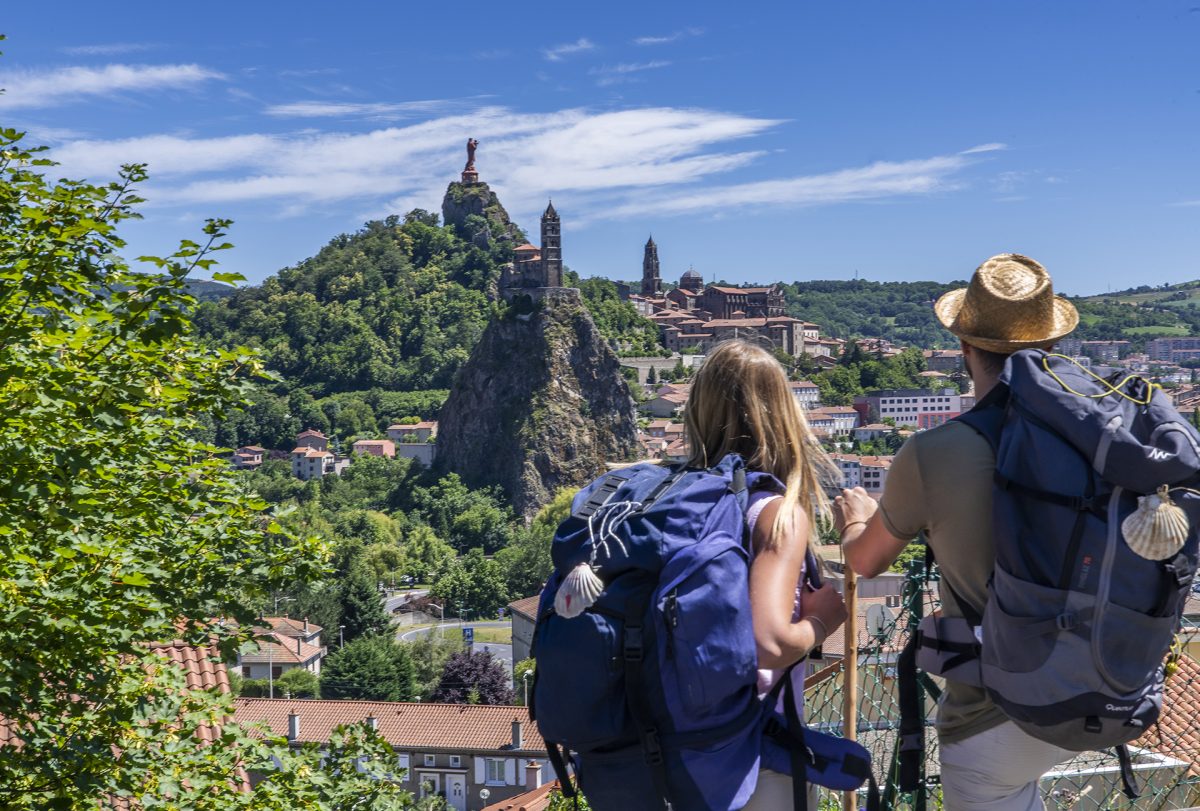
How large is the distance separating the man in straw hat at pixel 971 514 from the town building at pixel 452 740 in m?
24.7

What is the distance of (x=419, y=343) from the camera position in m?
102

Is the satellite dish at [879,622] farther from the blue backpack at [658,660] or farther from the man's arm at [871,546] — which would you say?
the blue backpack at [658,660]

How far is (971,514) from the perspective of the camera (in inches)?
82.0

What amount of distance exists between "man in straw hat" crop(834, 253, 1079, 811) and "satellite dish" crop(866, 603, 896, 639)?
2.01ft

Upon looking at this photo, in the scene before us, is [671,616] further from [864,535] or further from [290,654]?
[290,654]

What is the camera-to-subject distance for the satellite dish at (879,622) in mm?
2902

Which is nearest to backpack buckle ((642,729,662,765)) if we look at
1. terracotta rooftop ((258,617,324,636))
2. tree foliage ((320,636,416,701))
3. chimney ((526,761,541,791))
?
chimney ((526,761,541,791))

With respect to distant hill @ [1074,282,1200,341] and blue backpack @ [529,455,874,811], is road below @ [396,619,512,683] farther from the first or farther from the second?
distant hill @ [1074,282,1200,341]

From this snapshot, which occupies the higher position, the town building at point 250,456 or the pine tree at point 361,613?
the town building at point 250,456

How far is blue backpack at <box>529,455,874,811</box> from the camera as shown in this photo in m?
1.97

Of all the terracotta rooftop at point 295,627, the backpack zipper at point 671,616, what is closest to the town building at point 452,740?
the terracotta rooftop at point 295,627

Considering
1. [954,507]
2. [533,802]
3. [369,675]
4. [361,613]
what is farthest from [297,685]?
[954,507]

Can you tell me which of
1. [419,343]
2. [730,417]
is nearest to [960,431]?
[730,417]

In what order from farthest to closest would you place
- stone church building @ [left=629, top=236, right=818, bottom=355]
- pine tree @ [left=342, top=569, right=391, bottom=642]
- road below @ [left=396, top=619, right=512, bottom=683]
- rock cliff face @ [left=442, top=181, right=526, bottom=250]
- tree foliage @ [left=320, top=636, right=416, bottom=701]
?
rock cliff face @ [left=442, top=181, right=526, bottom=250] < stone church building @ [left=629, top=236, right=818, bottom=355] < pine tree @ [left=342, top=569, right=391, bottom=642] < road below @ [left=396, top=619, right=512, bottom=683] < tree foliage @ [left=320, top=636, right=416, bottom=701]
